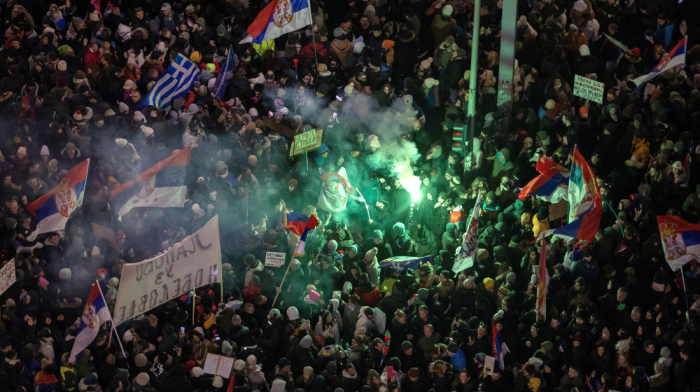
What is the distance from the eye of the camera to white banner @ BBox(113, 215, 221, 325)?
37.4 ft

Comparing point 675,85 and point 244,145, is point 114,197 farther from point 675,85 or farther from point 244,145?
point 675,85

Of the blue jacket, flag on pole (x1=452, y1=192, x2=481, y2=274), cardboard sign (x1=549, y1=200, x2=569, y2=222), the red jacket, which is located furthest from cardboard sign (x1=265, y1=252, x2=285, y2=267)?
the red jacket

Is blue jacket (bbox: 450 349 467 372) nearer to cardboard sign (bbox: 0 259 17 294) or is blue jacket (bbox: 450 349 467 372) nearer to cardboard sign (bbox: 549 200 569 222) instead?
cardboard sign (bbox: 549 200 569 222)

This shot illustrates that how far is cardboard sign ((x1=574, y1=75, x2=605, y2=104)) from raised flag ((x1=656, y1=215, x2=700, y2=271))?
107 inches

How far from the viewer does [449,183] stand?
571 inches

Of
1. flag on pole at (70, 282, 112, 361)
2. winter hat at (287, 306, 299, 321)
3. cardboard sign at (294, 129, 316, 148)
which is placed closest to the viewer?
flag on pole at (70, 282, 112, 361)

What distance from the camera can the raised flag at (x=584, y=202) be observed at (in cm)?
1215

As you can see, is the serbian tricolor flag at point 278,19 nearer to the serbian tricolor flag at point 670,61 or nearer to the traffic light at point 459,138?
the traffic light at point 459,138

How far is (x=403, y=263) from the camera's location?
43.4ft

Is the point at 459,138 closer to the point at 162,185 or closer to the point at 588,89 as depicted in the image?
the point at 588,89

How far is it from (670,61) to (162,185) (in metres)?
7.97

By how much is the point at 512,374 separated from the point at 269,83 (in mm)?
6514

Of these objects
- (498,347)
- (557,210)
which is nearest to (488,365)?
(498,347)

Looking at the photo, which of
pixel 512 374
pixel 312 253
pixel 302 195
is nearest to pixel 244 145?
pixel 302 195
